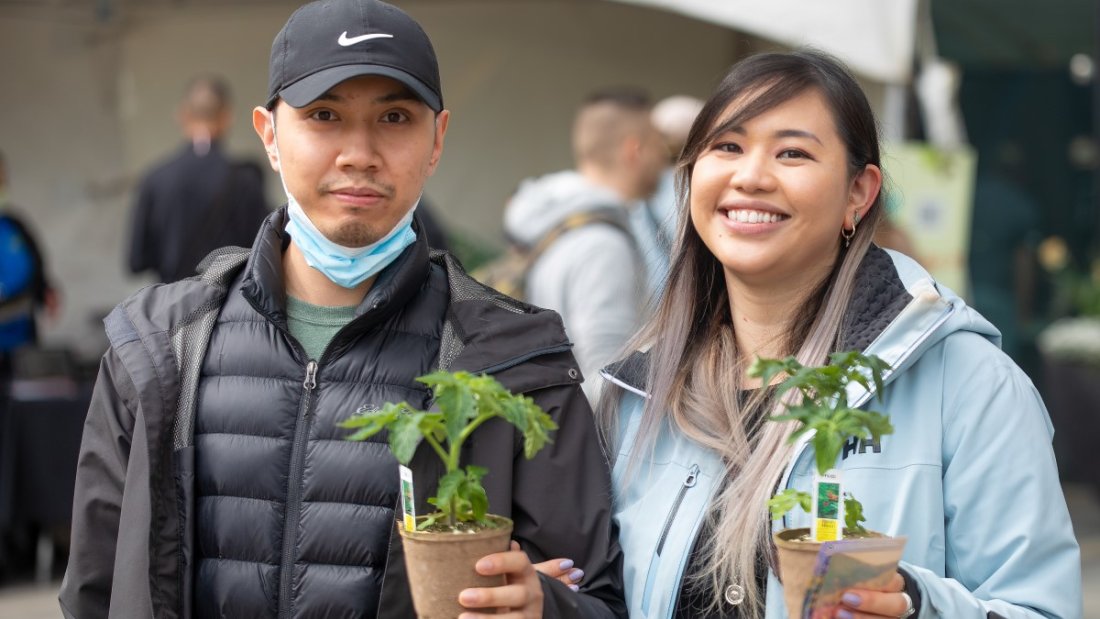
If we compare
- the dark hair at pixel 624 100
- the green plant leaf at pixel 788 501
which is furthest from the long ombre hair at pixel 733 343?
the dark hair at pixel 624 100

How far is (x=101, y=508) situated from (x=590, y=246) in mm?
2779

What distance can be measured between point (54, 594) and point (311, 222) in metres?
5.06

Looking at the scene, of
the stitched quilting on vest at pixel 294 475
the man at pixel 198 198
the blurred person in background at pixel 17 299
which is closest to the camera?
the stitched quilting on vest at pixel 294 475

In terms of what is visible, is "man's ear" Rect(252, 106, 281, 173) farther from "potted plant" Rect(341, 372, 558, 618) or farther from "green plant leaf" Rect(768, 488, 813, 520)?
"green plant leaf" Rect(768, 488, 813, 520)

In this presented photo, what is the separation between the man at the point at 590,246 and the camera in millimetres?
4867

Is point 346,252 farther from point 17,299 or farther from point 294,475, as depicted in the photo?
point 17,299

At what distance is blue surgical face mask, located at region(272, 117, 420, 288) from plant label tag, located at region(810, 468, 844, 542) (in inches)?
33.7

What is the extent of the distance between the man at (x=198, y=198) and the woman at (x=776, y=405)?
508cm

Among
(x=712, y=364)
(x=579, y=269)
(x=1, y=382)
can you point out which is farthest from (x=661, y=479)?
(x=1, y=382)

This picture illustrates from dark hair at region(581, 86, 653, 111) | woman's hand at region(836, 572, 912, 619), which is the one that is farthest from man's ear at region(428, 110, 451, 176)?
dark hair at region(581, 86, 653, 111)

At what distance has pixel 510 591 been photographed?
75.6 inches

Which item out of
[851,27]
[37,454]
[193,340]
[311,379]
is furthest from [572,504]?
[37,454]

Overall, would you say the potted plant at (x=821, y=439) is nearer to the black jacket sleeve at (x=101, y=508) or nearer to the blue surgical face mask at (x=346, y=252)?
the blue surgical face mask at (x=346, y=252)

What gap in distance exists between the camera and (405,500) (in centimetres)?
190
